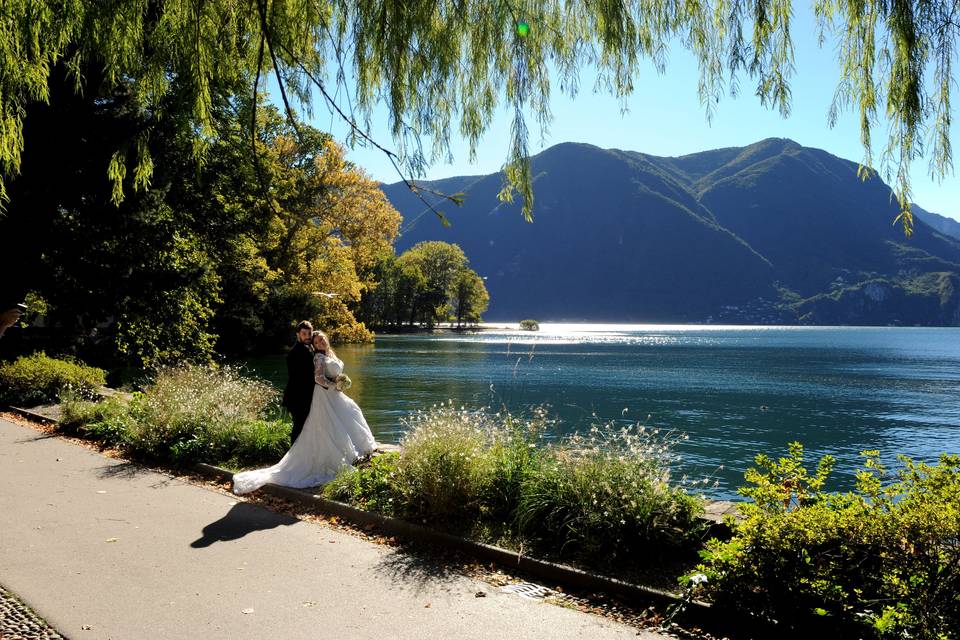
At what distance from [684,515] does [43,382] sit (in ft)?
51.8

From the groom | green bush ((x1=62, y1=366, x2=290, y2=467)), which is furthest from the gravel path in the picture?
green bush ((x1=62, y1=366, x2=290, y2=467))

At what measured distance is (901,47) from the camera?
3125 millimetres

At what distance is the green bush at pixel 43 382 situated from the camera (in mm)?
15320

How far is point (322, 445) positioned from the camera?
347 inches

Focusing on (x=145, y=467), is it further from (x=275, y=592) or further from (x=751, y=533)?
(x=751, y=533)

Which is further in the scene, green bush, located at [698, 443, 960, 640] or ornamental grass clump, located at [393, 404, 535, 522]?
ornamental grass clump, located at [393, 404, 535, 522]

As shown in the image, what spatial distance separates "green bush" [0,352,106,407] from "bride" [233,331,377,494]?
8867 millimetres

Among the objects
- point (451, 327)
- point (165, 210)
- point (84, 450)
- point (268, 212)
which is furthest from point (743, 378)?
point (451, 327)

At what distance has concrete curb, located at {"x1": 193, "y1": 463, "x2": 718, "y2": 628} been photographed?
462 cm

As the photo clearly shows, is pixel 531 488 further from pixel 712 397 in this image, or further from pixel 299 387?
pixel 712 397

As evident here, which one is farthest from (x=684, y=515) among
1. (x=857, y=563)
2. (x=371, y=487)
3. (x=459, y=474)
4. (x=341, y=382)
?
(x=341, y=382)

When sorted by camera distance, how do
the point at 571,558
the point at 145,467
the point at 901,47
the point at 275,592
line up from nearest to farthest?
the point at 901,47 < the point at 275,592 < the point at 571,558 < the point at 145,467

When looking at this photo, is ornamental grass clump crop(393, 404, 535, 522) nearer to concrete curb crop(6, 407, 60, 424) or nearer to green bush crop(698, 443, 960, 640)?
green bush crop(698, 443, 960, 640)

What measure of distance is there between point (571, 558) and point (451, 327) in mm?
113202
